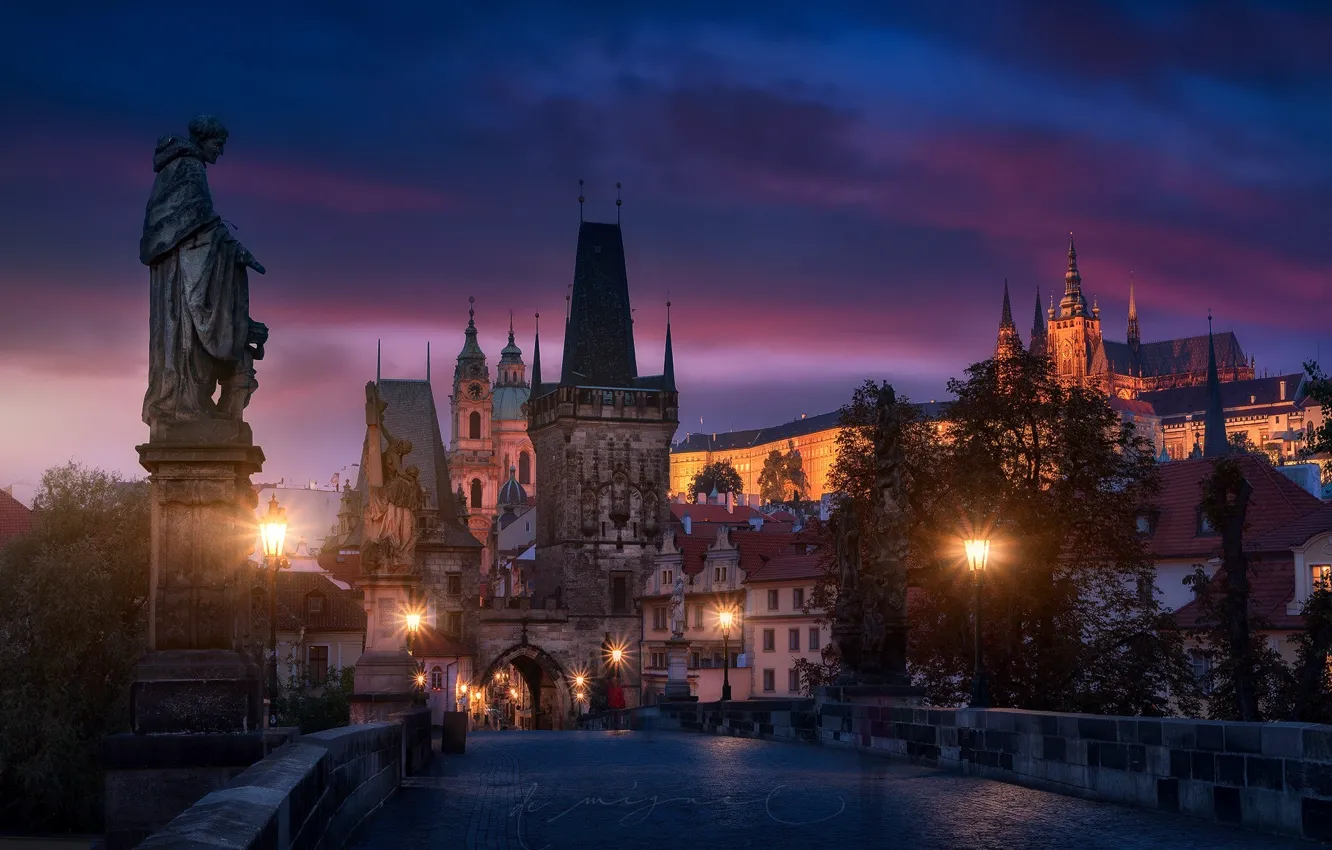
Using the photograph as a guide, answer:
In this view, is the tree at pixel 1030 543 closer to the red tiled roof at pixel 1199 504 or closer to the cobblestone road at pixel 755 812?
the red tiled roof at pixel 1199 504

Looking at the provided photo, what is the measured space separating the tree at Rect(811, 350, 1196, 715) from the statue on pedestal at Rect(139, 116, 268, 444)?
3183 centimetres

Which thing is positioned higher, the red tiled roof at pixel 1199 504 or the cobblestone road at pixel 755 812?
the red tiled roof at pixel 1199 504

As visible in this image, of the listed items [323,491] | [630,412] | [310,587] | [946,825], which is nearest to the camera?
[946,825]

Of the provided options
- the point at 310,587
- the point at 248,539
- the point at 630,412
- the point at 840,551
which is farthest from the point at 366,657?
the point at 630,412

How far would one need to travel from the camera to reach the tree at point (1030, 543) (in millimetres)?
42781

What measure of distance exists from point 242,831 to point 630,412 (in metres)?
105

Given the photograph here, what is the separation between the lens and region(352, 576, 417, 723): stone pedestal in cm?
2355

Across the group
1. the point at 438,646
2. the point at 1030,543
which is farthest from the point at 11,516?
the point at 1030,543

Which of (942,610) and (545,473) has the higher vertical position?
(545,473)

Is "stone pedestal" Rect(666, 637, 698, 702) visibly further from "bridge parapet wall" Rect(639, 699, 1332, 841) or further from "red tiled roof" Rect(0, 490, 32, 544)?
"red tiled roof" Rect(0, 490, 32, 544)

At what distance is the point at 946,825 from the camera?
1321 cm

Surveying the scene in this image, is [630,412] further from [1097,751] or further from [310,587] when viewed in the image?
[1097,751]

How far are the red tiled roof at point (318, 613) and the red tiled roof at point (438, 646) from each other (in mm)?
12896

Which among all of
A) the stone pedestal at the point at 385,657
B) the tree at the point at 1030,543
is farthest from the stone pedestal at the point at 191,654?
the tree at the point at 1030,543
